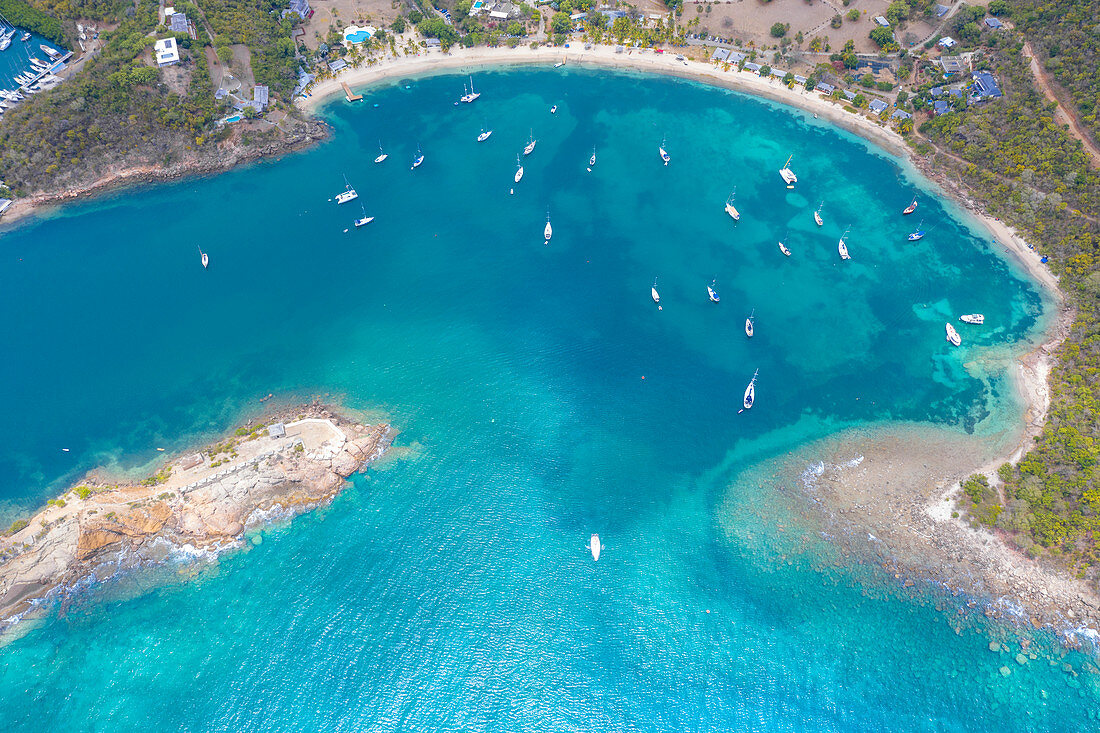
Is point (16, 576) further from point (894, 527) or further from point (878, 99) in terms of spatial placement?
point (878, 99)

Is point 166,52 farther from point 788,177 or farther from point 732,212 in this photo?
point 788,177

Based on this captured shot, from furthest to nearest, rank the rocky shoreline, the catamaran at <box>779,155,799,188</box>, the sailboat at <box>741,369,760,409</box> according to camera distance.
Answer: the catamaran at <box>779,155,799,188</box>, the sailboat at <box>741,369,760,409</box>, the rocky shoreline

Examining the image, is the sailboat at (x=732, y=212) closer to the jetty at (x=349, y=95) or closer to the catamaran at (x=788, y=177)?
the catamaran at (x=788, y=177)

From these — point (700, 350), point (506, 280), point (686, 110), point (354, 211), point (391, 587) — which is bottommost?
point (391, 587)

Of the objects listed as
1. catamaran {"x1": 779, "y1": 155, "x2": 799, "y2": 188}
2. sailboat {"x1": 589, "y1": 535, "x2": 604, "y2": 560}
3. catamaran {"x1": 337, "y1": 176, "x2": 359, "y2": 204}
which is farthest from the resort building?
catamaran {"x1": 779, "y1": 155, "x2": 799, "y2": 188}

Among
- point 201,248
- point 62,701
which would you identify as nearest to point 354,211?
point 201,248

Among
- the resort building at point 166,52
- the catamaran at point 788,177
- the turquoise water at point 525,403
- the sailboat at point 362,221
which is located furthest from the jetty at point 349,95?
the catamaran at point 788,177

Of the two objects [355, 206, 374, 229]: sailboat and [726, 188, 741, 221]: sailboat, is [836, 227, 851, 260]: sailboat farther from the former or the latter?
[355, 206, 374, 229]: sailboat
